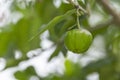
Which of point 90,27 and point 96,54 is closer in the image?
point 90,27

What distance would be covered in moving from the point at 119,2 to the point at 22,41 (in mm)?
523

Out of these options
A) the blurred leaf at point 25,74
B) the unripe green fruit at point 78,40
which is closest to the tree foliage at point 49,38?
the blurred leaf at point 25,74

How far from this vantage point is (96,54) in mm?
2119

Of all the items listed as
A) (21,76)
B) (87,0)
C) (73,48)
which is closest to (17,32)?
(21,76)

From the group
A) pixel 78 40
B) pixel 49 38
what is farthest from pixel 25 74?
pixel 78 40

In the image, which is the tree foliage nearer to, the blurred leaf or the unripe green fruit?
the blurred leaf

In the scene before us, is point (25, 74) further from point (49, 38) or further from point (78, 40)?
point (78, 40)

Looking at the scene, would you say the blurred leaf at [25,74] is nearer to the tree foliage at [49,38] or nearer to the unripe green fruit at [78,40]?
the tree foliage at [49,38]

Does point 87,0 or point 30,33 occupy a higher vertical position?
point 30,33

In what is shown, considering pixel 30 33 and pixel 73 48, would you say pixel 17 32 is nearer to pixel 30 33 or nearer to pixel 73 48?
pixel 30 33

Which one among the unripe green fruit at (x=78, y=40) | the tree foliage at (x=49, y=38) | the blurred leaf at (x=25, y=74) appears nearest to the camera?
the unripe green fruit at (x=78, y=40)

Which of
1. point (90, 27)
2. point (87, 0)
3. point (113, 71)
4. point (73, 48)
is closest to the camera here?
point (73, 48)

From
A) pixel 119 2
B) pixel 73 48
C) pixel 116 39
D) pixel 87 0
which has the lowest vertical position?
pixel 73 48

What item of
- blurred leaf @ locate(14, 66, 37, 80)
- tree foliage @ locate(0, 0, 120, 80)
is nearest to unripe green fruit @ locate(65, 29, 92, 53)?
tree foliage @ locate(0, 0, 120, 80)
